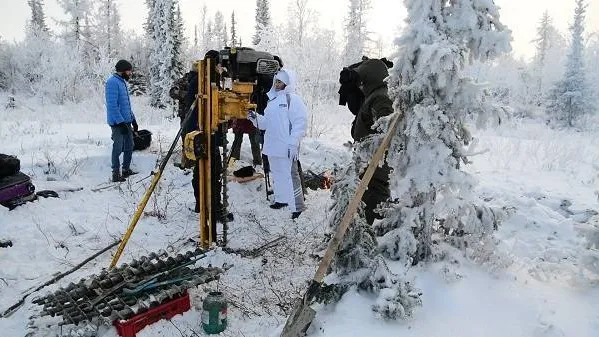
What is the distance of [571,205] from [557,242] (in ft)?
4.80

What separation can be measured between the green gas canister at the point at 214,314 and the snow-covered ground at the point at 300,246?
9 centimetres

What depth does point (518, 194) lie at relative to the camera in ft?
23.0

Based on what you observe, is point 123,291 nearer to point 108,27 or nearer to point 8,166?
point 8,166

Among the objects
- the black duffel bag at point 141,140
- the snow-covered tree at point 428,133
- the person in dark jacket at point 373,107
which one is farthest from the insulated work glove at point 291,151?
the black duffel bag at point 141,140

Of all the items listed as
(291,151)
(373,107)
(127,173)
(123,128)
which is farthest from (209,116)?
(127,173)

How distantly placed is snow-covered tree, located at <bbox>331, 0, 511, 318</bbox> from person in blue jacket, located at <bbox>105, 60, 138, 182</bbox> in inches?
204

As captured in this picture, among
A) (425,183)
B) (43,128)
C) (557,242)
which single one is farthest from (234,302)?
(43,128)

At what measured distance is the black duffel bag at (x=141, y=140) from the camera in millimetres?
9141

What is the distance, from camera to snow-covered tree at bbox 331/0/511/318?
3707mm

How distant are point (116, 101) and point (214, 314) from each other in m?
5.25

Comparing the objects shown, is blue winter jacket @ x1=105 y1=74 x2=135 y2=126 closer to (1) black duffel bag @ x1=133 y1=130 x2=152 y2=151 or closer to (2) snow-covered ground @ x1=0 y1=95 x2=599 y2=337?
(2) snow-covered ground @ x1=0 y1=95 x2=599 y2=337

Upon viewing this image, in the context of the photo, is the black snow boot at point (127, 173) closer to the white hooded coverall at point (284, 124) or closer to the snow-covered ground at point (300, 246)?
the snow-covered ground at point (300, 246)

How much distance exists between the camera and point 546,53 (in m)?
63.9

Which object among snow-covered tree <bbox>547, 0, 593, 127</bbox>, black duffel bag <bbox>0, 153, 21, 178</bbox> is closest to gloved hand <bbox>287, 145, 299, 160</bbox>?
black duffel bag <bbox>0, 153, 21, 178</bbox>
